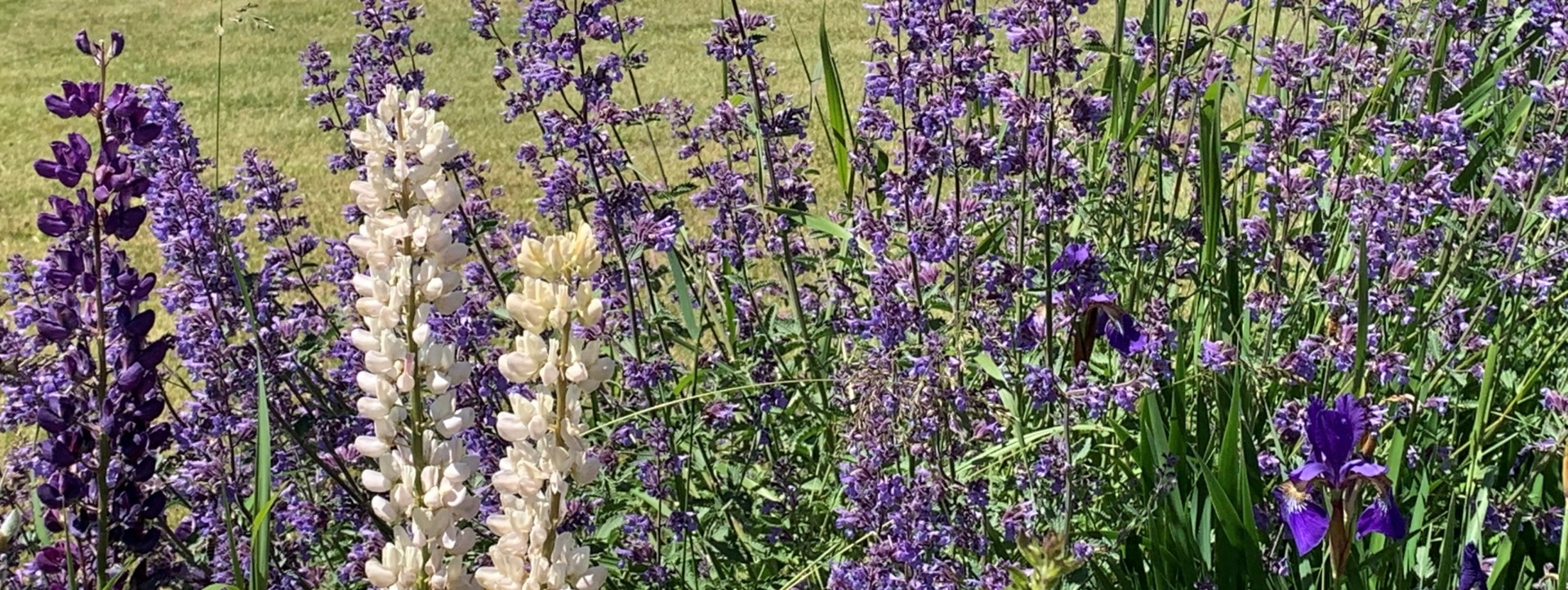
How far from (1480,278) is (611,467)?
6.24ft

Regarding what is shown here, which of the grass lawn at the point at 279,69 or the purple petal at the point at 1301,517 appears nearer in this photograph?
the purple petal at the point at 1301,517

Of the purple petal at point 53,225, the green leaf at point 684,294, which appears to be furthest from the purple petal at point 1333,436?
the purple petal at point 53,225

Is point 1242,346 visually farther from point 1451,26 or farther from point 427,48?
point 427,48

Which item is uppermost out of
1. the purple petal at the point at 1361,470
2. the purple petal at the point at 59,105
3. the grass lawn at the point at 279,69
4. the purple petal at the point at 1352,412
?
the purple petal at the point at 59,105

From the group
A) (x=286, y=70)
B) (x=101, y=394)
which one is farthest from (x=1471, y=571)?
(x=286, y=70)

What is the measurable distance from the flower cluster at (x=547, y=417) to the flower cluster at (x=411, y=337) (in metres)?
0.07

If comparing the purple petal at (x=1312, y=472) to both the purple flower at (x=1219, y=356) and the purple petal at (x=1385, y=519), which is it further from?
the purple flower at (x=1219, y=356)

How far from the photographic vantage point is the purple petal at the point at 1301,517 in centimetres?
209

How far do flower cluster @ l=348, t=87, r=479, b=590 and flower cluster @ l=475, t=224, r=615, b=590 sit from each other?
67 millimetres

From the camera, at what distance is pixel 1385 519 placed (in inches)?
82.4

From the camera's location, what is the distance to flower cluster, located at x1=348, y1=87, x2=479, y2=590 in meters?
1.08

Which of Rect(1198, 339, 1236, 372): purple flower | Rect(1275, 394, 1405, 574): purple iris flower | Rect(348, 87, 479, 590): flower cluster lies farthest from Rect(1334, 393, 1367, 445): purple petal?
Rect(348, 87, 479, 590): flower cluster

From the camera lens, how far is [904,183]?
2.70m

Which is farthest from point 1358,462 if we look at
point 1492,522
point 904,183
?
point 904,183
